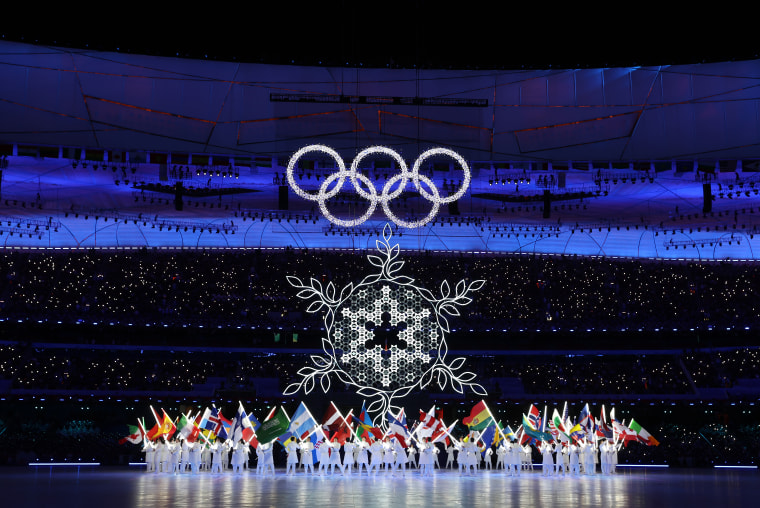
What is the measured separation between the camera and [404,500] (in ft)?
46.5

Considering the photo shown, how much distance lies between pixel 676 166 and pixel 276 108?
13203 millimetres

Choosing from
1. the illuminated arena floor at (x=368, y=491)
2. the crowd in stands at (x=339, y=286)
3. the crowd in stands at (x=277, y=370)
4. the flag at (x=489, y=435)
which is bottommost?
the illuminated arena floor at (x=368, y=491)

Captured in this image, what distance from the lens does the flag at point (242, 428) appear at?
22.4m

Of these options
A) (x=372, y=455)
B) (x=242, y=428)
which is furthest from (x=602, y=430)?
(x=242, y=428)

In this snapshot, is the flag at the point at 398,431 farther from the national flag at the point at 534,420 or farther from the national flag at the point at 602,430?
the national flag at the point at 602,430

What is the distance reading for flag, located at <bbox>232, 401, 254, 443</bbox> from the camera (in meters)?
22.4

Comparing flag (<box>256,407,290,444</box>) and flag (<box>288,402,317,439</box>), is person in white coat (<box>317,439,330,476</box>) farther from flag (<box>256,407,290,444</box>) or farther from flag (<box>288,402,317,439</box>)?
flag (<box>256,407,290,444</box>)

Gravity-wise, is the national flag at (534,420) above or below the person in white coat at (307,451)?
above

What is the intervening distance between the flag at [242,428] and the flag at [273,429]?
3.02 feet

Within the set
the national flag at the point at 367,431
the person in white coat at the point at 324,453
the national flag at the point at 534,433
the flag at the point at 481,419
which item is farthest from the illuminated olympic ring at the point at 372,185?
the national flag at the point at 534,433

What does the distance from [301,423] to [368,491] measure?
5486 millimetres

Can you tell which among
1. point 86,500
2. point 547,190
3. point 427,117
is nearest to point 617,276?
point 547,190

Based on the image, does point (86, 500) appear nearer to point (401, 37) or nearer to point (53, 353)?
point (401, 37)

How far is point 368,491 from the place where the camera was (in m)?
16.5
